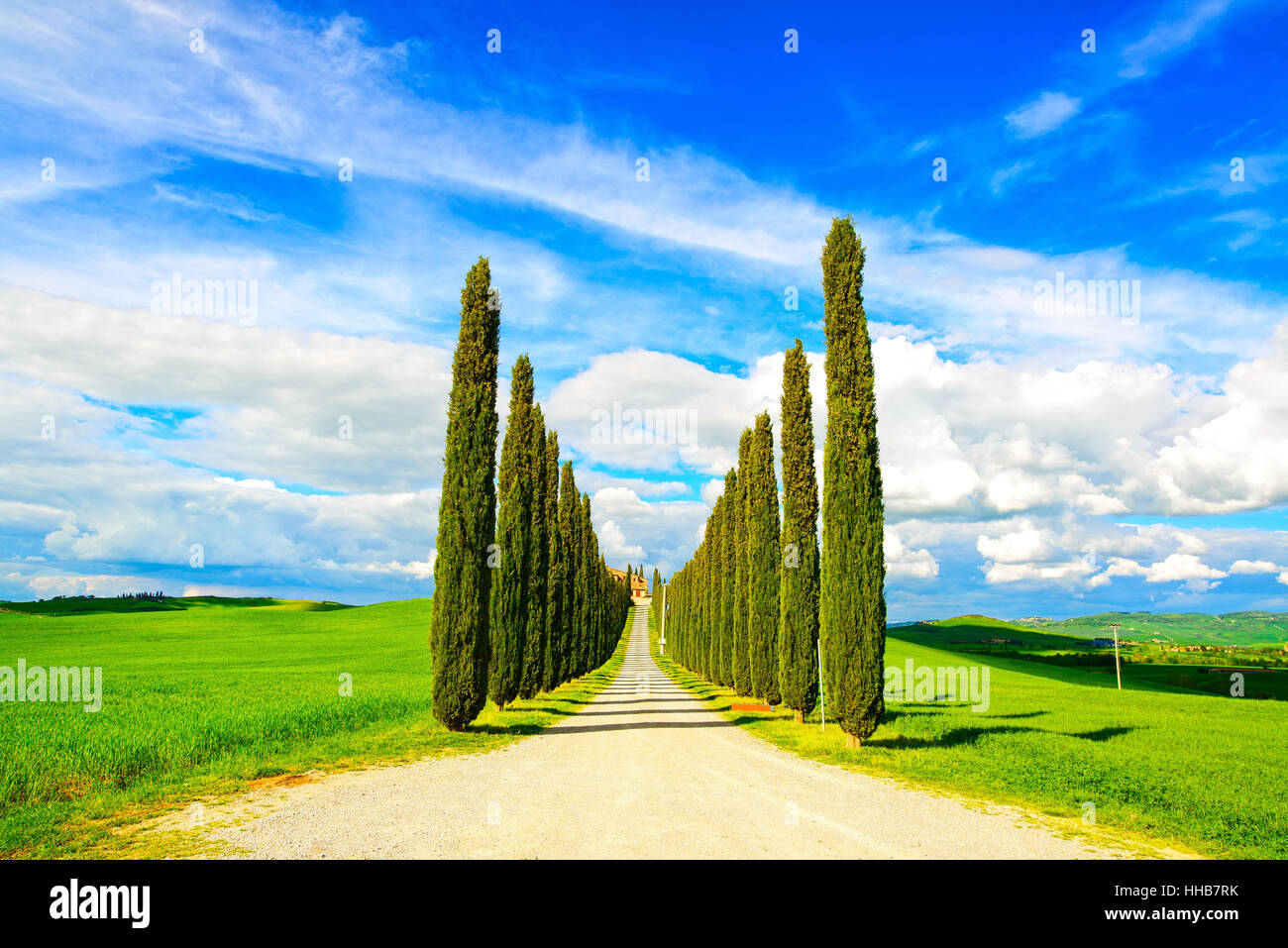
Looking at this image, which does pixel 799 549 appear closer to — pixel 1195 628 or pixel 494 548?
pixel 494 548

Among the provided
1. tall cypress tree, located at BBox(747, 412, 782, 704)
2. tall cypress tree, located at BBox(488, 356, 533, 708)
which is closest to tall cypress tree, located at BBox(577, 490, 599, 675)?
tall cypress tree, located at BBox(488, 356, 533, 708)

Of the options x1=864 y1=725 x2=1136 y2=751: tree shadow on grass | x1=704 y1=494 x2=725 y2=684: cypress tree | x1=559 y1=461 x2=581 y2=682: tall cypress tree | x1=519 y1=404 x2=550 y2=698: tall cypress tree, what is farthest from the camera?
x1=704 y1=494 x2=725 y2=684: cypress tree

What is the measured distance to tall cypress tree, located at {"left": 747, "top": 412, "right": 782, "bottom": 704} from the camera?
25484mm

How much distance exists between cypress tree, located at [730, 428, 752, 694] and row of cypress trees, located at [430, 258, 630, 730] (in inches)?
318

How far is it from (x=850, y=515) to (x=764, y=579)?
9915 mm

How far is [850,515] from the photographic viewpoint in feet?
53.9

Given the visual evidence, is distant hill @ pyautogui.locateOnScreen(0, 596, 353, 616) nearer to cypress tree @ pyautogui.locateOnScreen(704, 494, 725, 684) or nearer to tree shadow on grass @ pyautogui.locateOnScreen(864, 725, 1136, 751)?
cypress tree @ pyautogui.locateOnScreen(704, 494, 725, 684)

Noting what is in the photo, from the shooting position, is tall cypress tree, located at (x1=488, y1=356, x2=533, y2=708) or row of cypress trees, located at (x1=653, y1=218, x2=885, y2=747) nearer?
row of cypress trees, located at (x1=653, y1=218, x2=885, y2=747)

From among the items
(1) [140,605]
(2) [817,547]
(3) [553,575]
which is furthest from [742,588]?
(1) [140,605]

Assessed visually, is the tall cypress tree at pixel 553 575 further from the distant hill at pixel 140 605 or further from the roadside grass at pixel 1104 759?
the distant hill at pixel 140 605

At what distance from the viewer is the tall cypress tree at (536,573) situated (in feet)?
84.6
